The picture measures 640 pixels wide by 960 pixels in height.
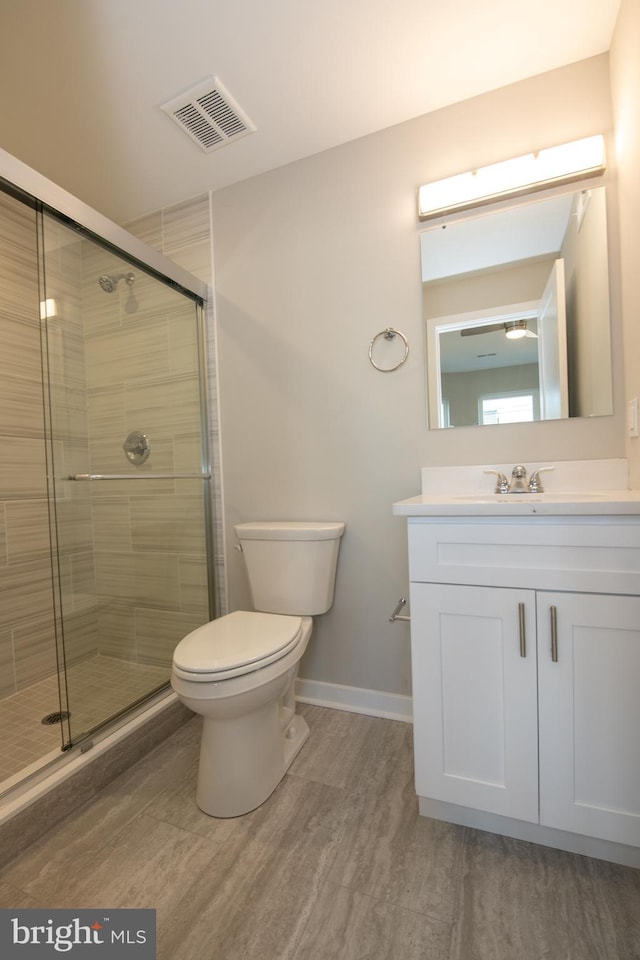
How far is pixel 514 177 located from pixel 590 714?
5.41 ft

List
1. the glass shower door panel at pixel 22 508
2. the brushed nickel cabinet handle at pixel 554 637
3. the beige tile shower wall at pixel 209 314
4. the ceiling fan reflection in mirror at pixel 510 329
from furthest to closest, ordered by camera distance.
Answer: the beige tile shower wall at pixel 209 314 → the glass shower door panel at pixel 22 508 → the ceiling fan reflection in mirror at pixel 510 329 → the brushed nickel cabinet handle at pixel 554 637

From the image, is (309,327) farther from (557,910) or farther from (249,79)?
(557,910)

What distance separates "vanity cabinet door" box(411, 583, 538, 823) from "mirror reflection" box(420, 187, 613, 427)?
722 mm

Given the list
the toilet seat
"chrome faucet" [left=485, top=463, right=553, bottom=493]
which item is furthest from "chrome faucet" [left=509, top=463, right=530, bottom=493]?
the toilet seat

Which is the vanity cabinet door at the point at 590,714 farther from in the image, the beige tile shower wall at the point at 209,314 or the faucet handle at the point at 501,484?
the beige tile shower wall at the point at 209,314

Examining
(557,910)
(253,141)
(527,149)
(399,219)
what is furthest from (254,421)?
(557,910)

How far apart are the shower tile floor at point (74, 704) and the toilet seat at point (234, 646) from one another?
46 cm

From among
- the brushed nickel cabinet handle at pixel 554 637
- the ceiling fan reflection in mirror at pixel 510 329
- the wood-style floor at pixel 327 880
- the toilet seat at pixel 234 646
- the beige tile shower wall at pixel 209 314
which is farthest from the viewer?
the beige tile shower wall at pixel 209 314

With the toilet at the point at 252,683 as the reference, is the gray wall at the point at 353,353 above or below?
above

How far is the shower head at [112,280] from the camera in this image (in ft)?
5.19

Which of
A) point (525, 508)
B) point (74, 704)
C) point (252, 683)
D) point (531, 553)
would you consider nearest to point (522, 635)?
point (531, 553)

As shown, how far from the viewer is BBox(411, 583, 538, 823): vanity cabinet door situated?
3.38 ft

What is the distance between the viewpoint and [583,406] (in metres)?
1.40

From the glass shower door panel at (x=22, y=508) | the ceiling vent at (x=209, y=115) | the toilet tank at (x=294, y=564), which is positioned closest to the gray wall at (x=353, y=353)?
the toilet tank at (x=294, y=564)
